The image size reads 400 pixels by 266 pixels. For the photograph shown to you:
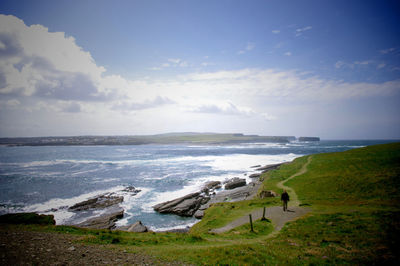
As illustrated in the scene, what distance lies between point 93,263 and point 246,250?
31.0 ft

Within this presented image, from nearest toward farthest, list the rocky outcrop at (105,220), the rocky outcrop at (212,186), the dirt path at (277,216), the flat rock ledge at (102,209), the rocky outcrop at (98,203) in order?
the dirt path at (277,216), the rocky outcrop at (105,220), the flat rock ledge at (102,209), the rocky outcrop at (98,203), the rocky outcrop at (212,186)

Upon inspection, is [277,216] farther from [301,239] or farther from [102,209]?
[102,209]

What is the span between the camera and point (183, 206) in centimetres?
3912

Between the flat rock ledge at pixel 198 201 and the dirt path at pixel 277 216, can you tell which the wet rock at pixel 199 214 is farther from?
the dirt path at pixel 277 216

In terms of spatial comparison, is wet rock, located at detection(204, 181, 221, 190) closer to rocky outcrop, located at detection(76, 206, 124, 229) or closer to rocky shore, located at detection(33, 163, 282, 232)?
rocky shore, located at detection(33, 163, 282, 232)

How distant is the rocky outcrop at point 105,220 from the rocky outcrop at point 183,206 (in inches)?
307

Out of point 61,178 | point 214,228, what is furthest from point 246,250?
point 61,178

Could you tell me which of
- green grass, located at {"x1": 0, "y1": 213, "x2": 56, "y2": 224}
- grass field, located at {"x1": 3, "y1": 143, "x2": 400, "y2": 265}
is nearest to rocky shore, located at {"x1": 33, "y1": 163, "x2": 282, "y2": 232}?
green grass, located at {"x1": 0, "y1": 213, "x2": 56, "y2": 224}

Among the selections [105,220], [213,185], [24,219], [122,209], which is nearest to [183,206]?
[122,209]

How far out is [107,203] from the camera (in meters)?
41.6

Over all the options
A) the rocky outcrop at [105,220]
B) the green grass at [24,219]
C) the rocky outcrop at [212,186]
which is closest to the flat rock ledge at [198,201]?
the rocky outcrop at [212,186]

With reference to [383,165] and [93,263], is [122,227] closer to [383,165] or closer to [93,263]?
[93,263]

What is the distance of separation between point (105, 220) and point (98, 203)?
434 inches

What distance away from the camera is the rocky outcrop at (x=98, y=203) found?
39.0 meters
